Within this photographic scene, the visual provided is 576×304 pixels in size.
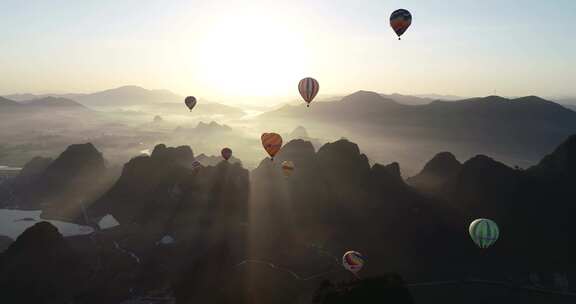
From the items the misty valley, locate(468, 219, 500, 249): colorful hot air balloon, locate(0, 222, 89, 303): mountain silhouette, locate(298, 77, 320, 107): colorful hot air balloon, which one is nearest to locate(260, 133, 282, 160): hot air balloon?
the misty valley

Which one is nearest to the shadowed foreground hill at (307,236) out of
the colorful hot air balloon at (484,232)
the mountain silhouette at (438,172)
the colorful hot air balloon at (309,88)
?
the mountain silhouette at (438,172)

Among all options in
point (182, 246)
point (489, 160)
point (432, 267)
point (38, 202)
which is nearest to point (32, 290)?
point (182, 246)

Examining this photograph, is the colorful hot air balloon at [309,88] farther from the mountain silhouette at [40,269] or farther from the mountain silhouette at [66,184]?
the mountain silhouette at [66,184]

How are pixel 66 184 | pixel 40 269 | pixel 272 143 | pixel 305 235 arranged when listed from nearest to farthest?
pixel 40 269 → pixel 272 143 → pixel 305 235 → pixel 66 184

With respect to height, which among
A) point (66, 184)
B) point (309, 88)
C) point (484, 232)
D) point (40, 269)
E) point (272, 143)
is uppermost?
point (309, 88)

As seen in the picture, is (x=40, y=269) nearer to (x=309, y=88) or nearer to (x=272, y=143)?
(x=272, y=143)

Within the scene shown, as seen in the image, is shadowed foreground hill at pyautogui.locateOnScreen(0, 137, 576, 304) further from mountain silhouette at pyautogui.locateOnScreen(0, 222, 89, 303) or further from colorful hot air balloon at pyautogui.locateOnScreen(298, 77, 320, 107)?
colorful hot air balloon at pyautogui.locateOnScreen(298, 77, 320, 107)

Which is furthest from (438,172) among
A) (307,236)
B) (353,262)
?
(353,262)

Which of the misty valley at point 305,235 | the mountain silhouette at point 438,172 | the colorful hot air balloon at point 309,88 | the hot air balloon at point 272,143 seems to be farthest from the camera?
the mountain silhouette at point 438,172
